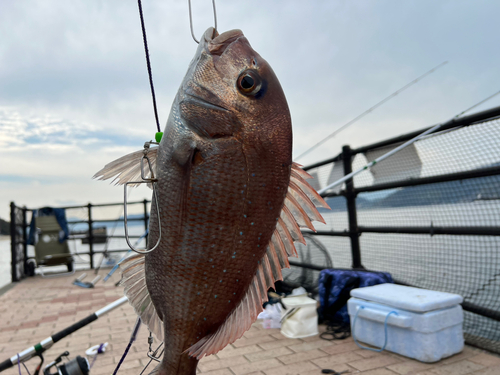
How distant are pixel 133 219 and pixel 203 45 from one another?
10315 mm

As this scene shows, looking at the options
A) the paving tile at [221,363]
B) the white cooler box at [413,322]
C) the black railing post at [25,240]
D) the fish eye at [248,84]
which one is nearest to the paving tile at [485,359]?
the white cooler box at [413,322]

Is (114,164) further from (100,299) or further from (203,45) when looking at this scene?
(100,299)

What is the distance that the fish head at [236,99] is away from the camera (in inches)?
43.2

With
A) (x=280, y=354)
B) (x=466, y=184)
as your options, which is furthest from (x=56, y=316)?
(x=466, y=184)

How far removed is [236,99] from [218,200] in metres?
0.33

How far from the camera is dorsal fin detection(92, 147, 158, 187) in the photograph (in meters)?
1.23

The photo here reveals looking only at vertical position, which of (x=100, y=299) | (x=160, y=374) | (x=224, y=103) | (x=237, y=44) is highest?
(x=237, y=44)

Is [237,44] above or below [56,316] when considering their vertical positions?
above

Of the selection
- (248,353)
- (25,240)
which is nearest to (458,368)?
(248,353)

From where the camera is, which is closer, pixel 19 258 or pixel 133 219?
pixel 19 258

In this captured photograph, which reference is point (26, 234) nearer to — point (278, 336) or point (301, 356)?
point (278, 336)

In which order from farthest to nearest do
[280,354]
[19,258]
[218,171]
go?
[19,258] → [280,354] → [218,171]

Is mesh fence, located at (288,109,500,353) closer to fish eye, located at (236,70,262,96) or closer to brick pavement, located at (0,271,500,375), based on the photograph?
brick pavement, located at (0,271,500,375)

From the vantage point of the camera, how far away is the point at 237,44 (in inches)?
47.1
